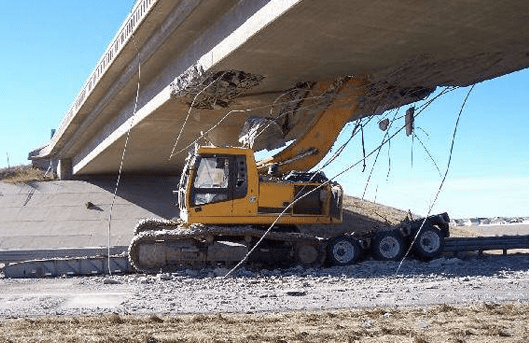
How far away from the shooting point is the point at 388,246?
12.6 m

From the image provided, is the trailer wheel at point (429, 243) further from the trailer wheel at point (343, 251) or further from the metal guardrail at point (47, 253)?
the metal guardrail at point (47, 253)

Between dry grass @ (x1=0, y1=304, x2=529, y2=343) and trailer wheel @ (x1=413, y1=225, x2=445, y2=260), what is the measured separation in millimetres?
5494

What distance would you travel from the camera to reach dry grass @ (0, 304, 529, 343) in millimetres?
5426

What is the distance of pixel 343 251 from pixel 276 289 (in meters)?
3.43

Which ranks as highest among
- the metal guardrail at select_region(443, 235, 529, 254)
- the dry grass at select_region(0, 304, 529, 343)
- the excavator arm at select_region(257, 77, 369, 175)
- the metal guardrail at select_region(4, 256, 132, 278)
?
the excavator arm at select_region(257, 77, 369, 175)

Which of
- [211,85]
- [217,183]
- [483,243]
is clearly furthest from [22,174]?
[483,243]

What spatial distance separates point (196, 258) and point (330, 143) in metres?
4.41

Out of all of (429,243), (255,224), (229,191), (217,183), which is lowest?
(429,243)

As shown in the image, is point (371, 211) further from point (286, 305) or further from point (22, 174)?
point (286, 305)

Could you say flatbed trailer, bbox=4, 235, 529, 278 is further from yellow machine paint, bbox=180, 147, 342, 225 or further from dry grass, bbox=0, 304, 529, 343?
dry grass, bbox=0, 304, 529, 343

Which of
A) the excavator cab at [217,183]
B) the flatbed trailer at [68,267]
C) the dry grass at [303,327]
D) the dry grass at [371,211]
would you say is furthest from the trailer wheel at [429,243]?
the dry grass at [371,211]

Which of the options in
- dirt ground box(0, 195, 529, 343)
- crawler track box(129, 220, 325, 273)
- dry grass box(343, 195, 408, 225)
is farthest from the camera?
dry grass box(343, 195, 408, 225)

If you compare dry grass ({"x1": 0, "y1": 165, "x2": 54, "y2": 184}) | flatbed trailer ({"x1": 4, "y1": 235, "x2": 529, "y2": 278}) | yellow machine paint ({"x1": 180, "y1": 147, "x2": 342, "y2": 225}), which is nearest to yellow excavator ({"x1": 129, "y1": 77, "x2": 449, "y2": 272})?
yellow machine paint ({"x1": 180, "y1": 147, "x2": 342, "y2": 225})

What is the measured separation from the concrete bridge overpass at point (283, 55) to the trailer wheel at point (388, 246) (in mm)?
2812
